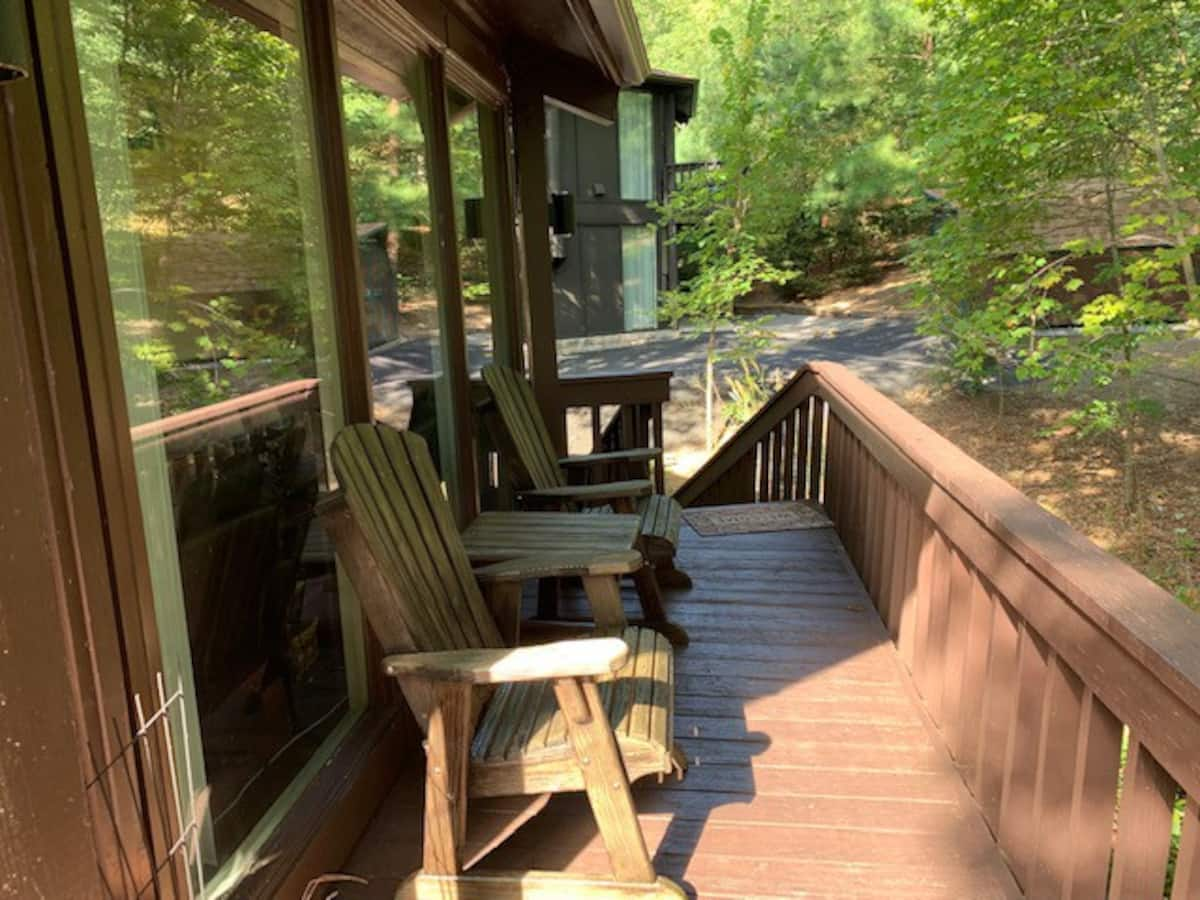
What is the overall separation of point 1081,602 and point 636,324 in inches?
573

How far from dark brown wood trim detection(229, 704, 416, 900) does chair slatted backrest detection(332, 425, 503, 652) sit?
0.33 metres

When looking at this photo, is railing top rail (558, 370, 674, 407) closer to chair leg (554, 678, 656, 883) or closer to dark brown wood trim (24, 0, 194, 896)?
chair leg (554, 678, 656, 883)

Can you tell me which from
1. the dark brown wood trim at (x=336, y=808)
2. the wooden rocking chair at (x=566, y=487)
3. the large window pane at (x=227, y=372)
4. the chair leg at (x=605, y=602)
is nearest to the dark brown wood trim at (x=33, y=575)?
the large window pane at (x=227, y=372)

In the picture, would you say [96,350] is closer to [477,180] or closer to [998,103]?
[477,180]

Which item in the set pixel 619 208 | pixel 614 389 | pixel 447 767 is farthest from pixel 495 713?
pixel 619 208

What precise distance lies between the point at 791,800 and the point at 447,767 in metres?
0.88

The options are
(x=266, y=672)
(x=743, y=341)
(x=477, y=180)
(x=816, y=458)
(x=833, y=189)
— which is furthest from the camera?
(x=833, y=189)

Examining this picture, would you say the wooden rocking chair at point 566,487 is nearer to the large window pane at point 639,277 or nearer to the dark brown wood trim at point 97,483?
the dark brown wood trim at point 97,483

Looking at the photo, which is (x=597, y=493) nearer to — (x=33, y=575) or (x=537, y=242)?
(x=537, y=242)

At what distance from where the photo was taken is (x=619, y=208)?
14.7 metres

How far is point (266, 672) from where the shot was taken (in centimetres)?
174

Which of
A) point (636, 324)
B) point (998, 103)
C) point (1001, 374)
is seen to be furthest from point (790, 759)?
point (636, 324)

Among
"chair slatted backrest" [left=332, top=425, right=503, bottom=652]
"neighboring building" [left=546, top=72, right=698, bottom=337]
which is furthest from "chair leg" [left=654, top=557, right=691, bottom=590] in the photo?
"neighboring building" [left=546, top=72, right=698, bottom=337]

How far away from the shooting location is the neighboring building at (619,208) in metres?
14.2
